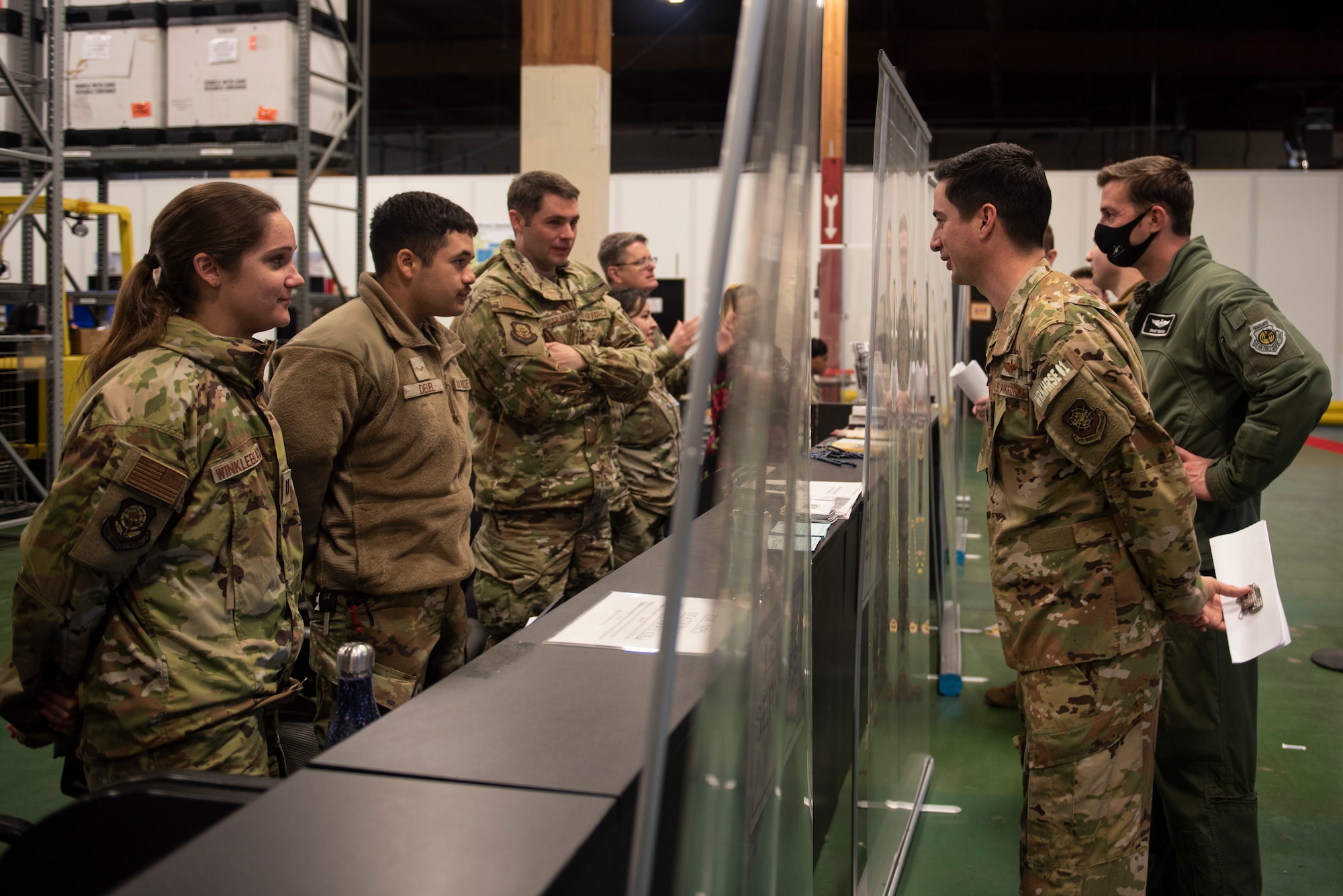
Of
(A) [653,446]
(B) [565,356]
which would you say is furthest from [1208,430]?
(A) [653,446]

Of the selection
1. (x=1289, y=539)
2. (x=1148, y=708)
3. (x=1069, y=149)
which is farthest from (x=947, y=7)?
(x=1148, y=708)

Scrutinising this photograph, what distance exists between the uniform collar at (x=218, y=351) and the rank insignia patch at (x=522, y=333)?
1.22 metres

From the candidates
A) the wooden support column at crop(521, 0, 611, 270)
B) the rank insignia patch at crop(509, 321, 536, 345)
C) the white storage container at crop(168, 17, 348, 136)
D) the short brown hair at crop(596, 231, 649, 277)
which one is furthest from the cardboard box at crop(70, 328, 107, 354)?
the rank insignia patch at crop(509, 321, 536, 345)

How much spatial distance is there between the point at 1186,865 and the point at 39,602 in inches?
87.8

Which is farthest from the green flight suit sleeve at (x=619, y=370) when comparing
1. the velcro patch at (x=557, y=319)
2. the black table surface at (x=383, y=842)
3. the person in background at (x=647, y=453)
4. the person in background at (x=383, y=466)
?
the black table surface at (x=383, y=842)

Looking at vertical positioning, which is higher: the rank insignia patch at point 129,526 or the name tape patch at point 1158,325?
the name tape patch at point 1158,325

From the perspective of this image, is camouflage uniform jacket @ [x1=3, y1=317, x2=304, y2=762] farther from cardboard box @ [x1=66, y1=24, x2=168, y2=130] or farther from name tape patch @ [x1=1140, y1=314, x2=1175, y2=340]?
cardboard box @ [x1=66, y1=24, x2=168, y2=130]

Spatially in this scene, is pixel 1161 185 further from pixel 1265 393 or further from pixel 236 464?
pixel 236 464

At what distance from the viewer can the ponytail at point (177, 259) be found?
58.1 inches

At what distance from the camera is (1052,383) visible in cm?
161

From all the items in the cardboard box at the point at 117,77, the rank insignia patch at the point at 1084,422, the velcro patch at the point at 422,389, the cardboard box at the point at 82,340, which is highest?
the cardboard box at the point at 117,77

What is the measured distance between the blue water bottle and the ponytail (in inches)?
22.7

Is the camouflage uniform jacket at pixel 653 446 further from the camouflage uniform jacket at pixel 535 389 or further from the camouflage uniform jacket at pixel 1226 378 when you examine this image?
the camouflage uniform jacket at pixel 1226 378

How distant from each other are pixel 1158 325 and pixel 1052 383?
832mm
